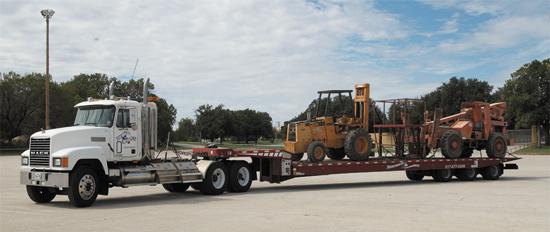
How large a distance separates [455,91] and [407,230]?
312 feet

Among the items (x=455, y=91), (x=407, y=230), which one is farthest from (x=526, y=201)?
(x=455, y=91)

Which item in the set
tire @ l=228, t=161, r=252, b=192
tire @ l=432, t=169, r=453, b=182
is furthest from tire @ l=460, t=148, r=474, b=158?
tire @ l=228, t=161, r=252, b=192

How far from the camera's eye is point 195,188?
18.5 m

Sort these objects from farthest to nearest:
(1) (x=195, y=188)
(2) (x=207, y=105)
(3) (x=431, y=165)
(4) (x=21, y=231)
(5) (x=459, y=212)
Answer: (2) (x=207, y=105), (3) (x=431, y=165), (1) (x=195, y=188), (5) (x=459, y=212), (4) (x=21, y=231)

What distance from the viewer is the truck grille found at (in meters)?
14.5

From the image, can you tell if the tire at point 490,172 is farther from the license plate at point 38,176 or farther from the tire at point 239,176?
the license plate at point 38,176

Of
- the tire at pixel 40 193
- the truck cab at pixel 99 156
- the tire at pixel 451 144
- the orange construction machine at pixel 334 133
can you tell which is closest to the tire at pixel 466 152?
the tire at pixel 451 144

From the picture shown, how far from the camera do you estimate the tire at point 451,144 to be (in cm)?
2330

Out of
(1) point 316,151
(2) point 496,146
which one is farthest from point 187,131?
(1) point 316,151

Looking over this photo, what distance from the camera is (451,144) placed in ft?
76.7

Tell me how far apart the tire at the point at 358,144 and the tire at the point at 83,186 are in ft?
30.4

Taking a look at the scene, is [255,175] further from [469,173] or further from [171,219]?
[469,173]

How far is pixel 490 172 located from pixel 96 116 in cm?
1666

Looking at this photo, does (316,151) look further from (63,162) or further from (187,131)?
(187,131)
